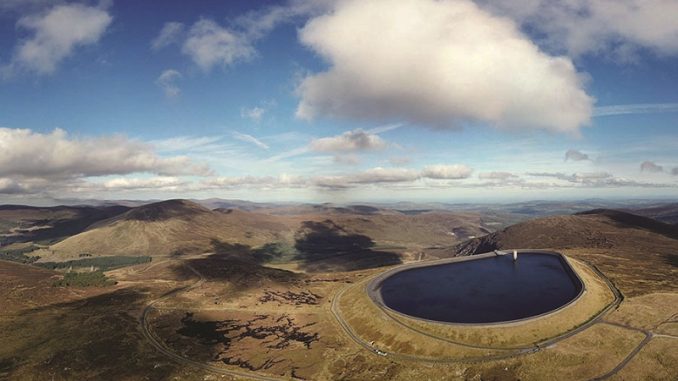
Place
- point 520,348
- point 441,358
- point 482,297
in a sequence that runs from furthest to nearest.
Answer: point 482,297 < point 441,358 < point 520,348

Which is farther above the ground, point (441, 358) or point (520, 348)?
point (520, 348)

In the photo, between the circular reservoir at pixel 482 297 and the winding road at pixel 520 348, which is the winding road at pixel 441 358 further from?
the circular reservoir at pixel 482 297

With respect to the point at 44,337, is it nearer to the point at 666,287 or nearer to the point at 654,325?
the point at 654,325

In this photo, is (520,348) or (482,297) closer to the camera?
(520,348)

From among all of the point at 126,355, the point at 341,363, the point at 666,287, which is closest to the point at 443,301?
the point at 341,363

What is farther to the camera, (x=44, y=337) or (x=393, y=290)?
(x=393, y=290)

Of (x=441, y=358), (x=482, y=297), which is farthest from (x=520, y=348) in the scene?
(x=482, y=297)

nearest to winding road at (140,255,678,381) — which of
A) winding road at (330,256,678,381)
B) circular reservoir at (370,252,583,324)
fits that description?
winding road at (330,256,678,381)

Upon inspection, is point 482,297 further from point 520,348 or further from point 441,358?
point 441,358

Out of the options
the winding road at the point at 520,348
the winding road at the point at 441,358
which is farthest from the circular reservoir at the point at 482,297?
the winding road at the point at 441,358

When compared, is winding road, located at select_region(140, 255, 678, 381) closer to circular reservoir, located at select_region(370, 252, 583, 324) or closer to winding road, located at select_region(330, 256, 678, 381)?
winding road, located at select_region(330, 256, 678, 381)

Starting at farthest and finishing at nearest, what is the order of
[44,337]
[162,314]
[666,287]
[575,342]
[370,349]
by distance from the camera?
1. [162,314]
2. [666,287]
3. [44,337]
4. [370,349]
5. [575,342]
